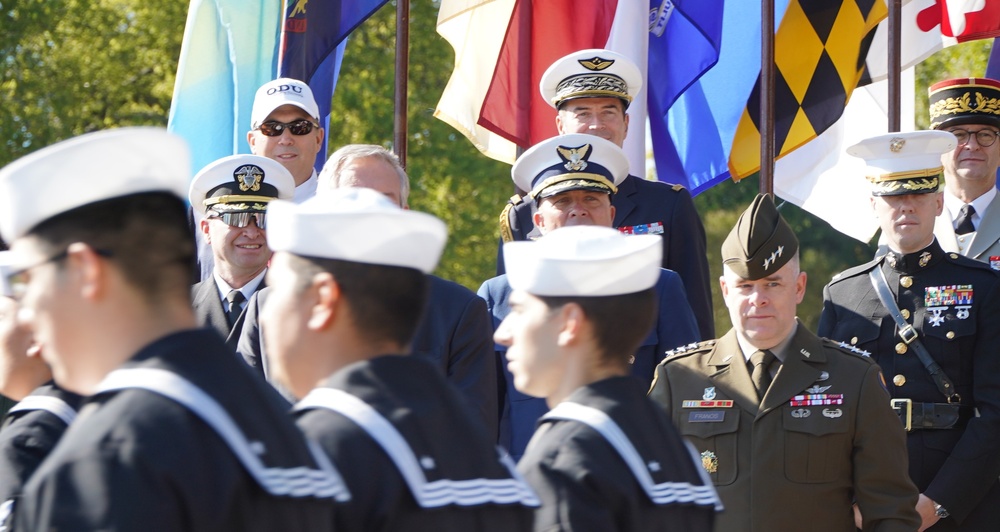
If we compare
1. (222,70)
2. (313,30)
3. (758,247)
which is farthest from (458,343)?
(222,70)

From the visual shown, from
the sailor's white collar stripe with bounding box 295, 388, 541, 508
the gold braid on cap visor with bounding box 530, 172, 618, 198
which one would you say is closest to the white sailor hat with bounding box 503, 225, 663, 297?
the sailor's white collar stripe with bounding box 295, 388, 541, 508

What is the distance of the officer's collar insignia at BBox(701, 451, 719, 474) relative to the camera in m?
5.20

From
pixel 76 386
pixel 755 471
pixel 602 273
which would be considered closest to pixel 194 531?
pixel 76 386

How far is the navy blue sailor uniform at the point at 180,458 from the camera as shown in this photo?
6.74ft

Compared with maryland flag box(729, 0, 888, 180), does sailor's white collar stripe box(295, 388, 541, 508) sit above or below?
below

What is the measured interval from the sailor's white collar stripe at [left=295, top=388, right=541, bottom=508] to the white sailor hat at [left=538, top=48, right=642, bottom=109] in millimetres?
3937

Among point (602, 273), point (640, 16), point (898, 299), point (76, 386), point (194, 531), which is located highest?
point (640, 16)

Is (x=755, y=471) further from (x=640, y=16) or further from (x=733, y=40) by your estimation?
(x=733, y=40)

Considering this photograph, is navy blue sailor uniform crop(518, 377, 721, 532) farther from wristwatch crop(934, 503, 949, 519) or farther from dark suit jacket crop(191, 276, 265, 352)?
wristwatch crop(934, 503, 949, 519)

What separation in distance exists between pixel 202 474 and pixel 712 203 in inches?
1085

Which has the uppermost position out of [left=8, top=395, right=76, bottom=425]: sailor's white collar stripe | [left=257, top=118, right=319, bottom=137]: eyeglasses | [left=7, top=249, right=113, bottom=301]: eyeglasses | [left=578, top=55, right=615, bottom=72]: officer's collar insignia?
[left=578, top=55, right=615, bottom=72]: officer's collar insignia

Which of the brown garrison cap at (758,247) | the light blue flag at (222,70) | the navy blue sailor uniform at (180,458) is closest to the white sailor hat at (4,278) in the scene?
the navy blue sailor uniform at (180,458)

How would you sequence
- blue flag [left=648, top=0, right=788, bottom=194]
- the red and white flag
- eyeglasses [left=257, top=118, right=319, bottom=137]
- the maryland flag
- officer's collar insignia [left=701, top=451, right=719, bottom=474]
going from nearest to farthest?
officer's collar insignia [left=701, top=451, right=719, bottom=474], eyeglasses [left=257, top=118, right=319, bottom=137], the red and white flag, blue flag [left=648, top=0, right=788, bottom=194], the maryland flag

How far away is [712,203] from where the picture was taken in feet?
96.0
